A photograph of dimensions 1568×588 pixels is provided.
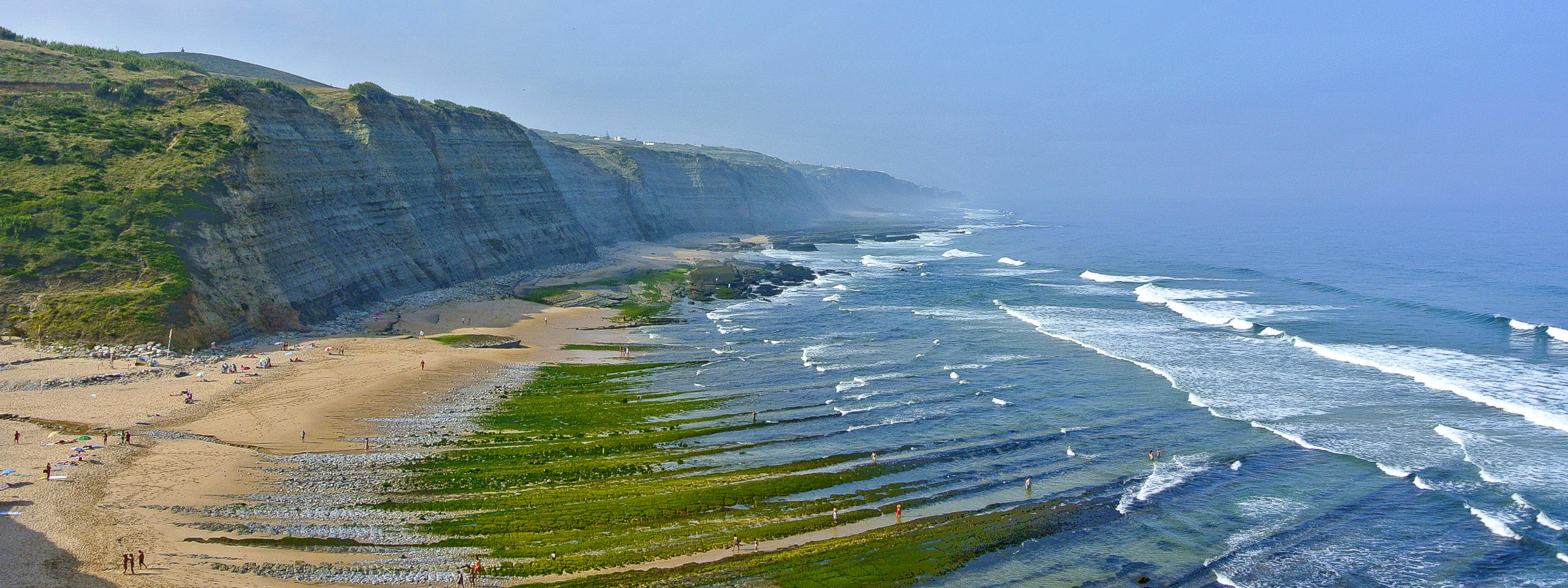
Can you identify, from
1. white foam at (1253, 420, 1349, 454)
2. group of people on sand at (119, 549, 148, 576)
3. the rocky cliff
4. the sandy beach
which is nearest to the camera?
group of people on sand at (119, 549, 148, 576)

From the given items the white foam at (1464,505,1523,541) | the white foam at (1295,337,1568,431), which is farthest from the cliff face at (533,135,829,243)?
the white foam at (1464,505,1523,541)

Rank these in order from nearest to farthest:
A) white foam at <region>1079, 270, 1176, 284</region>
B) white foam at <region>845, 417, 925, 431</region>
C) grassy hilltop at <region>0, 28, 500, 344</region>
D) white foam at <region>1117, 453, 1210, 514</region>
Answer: white foam at <region>1117, 453, 1210, 514</region> → white foam at <region>845, 417, 925, 431</region> → grassy hilltop at <region>0, 28, 500, 344</region> → white foam at <region>1079, 270, 1176, 284</region>

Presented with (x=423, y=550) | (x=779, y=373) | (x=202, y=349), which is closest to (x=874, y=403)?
(x=779, y=373)

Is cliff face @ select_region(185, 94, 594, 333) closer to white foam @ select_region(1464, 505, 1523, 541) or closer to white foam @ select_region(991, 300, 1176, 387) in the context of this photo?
white foam @ select_region(991, 300, 1176, 387)

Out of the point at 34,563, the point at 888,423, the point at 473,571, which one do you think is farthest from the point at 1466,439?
the point at 34,563

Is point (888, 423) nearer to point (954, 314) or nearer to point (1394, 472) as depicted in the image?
point (1394, 472)
